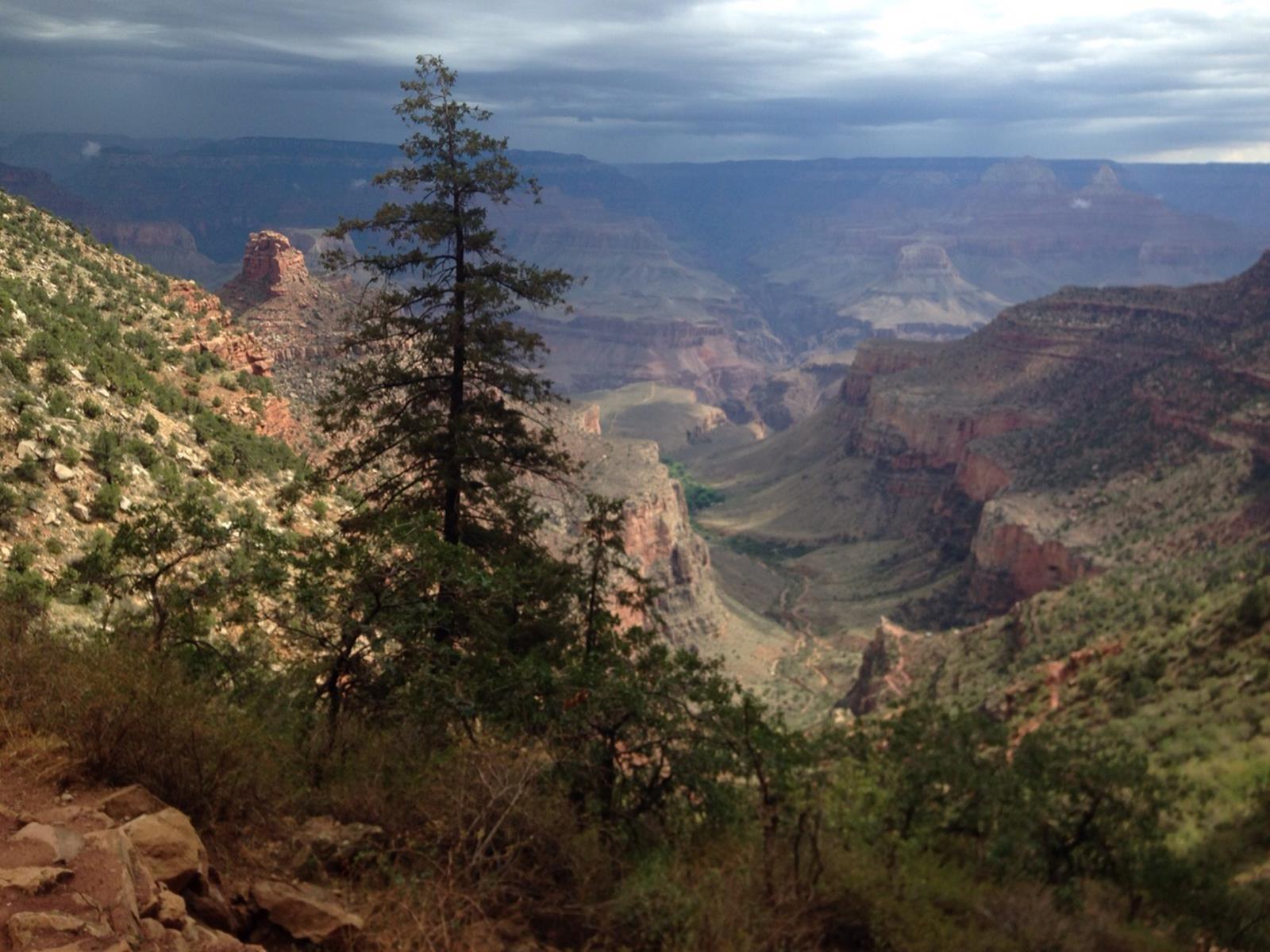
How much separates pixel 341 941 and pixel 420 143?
1095cm

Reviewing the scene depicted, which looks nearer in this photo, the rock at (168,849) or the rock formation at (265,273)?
the rock at (168,849)

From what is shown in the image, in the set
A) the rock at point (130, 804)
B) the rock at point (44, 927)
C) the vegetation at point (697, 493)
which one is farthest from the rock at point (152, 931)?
the vegetation at point (697, 493)

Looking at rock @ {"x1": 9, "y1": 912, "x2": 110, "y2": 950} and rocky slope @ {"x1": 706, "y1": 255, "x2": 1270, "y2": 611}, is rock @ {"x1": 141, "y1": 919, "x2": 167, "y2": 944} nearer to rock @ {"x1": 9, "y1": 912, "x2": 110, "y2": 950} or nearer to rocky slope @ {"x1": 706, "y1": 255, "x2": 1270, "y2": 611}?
rock @ {"x1": 9, "y1": 912, "x2": 110, "y2": 950}

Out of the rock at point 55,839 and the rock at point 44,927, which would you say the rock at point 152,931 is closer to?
the rock at point 44,927

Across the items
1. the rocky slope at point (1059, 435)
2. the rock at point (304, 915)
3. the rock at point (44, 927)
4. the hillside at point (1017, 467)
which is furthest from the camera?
the rocky slope at point (1059, 435)

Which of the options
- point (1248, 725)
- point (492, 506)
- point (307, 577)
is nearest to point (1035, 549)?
point (1248, 725)

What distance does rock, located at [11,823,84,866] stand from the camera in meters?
6.30

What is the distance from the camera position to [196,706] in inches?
340

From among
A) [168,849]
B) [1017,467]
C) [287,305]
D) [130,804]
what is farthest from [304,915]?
[1017,467]

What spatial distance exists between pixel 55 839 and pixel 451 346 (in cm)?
922

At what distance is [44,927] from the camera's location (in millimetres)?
5602

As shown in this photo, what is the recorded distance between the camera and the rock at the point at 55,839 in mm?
6297

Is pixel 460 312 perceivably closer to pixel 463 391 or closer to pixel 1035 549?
pixel 463 391

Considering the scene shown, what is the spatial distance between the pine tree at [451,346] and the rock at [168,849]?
7224 mm
